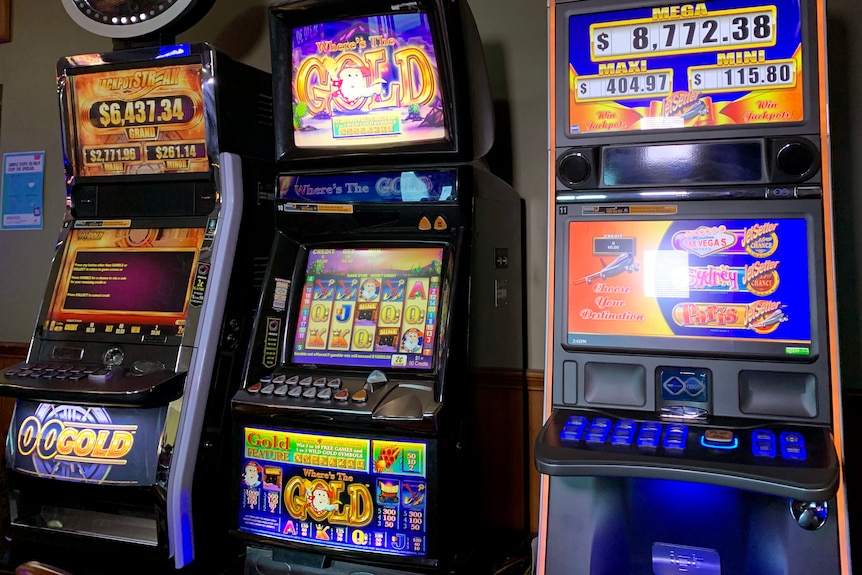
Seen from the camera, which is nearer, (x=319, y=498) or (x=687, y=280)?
(x=687, y=280)

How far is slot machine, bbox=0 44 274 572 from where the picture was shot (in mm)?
2086

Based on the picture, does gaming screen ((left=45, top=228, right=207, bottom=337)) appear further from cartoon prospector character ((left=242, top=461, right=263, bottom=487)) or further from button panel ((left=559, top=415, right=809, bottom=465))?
button panel ((left=559, top=415, right=809, bottom=465))

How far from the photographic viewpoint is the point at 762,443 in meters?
1.40

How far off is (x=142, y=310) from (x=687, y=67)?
1.74m

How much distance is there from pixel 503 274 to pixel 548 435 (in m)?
0.85

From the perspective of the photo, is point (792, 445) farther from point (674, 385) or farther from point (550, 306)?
point (550, 306)

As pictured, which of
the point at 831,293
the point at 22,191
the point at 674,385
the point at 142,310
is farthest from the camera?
the point at 22,191

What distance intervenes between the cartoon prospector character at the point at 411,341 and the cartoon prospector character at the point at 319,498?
0.44 metres

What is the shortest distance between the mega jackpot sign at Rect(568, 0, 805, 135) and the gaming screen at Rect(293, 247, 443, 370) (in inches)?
24.6

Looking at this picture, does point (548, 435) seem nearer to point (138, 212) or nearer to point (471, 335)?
point (471, 335)

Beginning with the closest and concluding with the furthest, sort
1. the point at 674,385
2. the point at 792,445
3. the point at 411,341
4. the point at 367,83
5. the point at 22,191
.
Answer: the point at 792,445
the point at 674,385
the point at 411,341
the point at 367,83
the point at 22,191

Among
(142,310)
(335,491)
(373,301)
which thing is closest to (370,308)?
(373,301)

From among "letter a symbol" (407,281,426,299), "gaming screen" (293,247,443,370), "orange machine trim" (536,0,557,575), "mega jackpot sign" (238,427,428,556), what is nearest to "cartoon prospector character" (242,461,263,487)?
"mega jackpot sign" (238,427,428,556)

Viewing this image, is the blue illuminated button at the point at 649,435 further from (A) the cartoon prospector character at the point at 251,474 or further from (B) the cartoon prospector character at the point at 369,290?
(A) the cartoon prospector character at the point at 251,474
